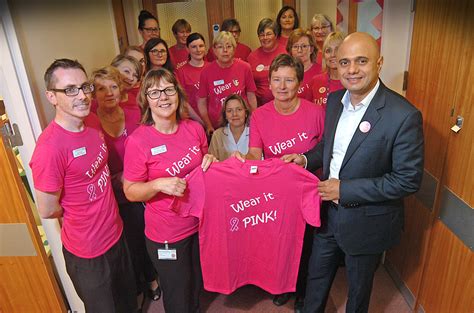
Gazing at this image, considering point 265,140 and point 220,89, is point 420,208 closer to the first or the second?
point 265,140

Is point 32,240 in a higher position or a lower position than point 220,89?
lower

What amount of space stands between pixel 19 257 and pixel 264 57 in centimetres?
274

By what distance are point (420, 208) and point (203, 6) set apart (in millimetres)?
4169

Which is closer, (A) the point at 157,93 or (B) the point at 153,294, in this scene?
(A) the point at 157,93

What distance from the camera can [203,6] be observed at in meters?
5.17

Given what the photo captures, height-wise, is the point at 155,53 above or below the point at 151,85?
above

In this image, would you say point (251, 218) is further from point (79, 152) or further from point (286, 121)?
point (79, 152)

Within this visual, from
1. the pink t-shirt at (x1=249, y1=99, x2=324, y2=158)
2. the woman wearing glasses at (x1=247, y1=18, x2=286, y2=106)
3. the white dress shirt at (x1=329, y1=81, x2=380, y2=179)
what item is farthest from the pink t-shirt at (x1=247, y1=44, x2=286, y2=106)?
the white dress shirt at (x1=329, y1=81, x2=380, y2=179)

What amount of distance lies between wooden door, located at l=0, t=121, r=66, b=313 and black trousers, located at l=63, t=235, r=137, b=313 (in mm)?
361

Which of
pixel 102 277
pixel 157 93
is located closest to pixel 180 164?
pixel 157 93

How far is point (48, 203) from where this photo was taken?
64.5 inches

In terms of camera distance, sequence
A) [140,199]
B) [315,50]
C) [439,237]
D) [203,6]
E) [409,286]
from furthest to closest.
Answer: [203,6] < [315,50] < [409,286] < [439,237] < [140,199]

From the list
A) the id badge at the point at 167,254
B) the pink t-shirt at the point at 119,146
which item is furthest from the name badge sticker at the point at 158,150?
the id badge at the point at 167,254

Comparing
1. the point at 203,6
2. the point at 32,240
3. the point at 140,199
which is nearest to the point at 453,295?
the point at 140,199
